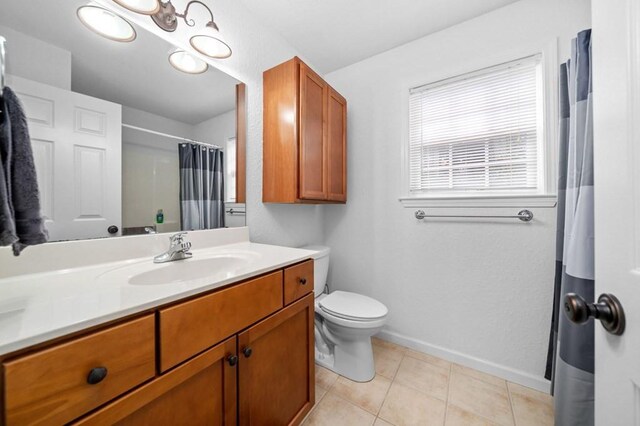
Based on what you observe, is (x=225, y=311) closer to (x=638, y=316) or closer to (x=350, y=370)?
(x=638, y=316)

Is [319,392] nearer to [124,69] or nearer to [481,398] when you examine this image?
[481,398]

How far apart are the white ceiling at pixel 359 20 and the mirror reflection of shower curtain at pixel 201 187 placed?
103 centimetres

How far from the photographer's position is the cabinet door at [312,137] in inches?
58.2

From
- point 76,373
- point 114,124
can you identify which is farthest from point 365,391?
point 114,124

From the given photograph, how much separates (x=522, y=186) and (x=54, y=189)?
7.55 ft

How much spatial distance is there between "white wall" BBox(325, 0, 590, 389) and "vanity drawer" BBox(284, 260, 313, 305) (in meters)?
0.93

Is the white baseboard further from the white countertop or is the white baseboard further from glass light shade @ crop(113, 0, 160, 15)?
glass light shade @ crop(113, 0, 160, 15)

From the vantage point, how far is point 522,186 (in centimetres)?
146

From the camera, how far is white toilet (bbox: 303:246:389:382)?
142 cm

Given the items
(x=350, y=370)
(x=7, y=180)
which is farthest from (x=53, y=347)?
(x=350, y=370)

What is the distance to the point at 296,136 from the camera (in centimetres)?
145

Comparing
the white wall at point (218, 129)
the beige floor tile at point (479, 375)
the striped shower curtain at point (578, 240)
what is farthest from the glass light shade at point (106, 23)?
the beige floor tile at point (479, 375)

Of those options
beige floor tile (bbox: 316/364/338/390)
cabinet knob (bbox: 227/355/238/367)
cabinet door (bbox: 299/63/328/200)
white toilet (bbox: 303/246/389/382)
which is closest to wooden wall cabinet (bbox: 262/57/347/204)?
cabinet door (bbox: 299/63/328/200)

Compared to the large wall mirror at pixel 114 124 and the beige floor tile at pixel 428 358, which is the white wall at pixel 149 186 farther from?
the beige floor tile at pixel 428 358
